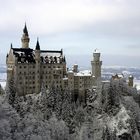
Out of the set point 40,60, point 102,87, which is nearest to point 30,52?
point 40,60

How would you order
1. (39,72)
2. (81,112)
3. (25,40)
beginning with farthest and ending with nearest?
1. (25,40)
2. (39,72)
3. (81,112)

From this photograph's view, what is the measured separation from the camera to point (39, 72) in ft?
401

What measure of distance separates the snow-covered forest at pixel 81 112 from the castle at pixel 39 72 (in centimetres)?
439

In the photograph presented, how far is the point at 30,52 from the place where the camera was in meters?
124

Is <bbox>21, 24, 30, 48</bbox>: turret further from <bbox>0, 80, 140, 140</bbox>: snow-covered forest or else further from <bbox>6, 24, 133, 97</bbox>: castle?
<bbox>0, 80, 140, 140</bbox>: snow-covered forest

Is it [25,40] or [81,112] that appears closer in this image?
[81,112]

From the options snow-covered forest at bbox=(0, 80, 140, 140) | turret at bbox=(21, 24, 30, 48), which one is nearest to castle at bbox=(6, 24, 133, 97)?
turret at bbox=(21, 24, 30, 48)

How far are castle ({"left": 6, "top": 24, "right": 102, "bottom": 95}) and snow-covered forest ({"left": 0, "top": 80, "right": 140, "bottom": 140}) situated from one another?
14.4 ft

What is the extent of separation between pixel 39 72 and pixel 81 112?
19110 millimetres

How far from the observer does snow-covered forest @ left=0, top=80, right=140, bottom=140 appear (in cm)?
9425

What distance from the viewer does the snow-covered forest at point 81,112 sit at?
94.2m

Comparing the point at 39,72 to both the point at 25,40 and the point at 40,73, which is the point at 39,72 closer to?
the point at 40,73

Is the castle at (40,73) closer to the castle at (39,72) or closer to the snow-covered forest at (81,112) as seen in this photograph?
the castle at (39,72)

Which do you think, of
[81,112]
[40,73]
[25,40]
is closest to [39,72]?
[40,73]
